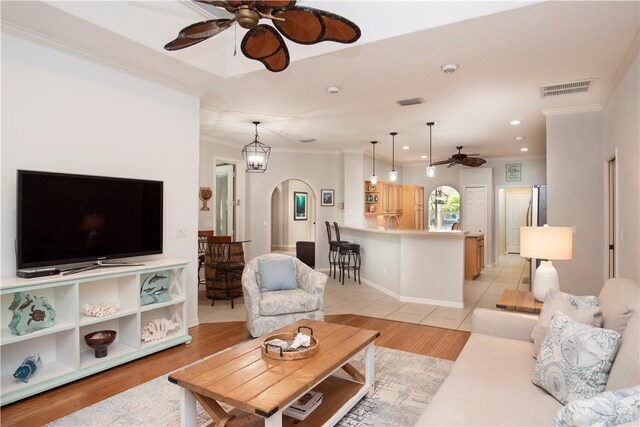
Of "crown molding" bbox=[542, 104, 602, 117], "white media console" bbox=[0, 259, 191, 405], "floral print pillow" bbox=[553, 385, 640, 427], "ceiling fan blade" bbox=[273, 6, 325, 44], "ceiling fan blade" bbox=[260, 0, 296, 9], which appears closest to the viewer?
"floral print pillow" bbox=[553, 385, 640, 427]

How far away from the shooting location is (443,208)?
1090 cm

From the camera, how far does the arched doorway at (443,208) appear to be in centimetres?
1073

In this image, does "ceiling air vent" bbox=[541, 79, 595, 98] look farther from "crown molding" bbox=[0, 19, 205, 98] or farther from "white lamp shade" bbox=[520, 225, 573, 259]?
"crown molding" bbox=[0, 19, 205, 98]

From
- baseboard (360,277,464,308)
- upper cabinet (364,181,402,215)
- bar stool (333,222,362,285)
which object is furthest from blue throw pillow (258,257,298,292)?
upper cabinet (364,181,402,215)

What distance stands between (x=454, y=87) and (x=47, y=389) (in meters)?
4.67

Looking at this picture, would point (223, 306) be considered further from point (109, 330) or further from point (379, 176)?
point (379, 176)

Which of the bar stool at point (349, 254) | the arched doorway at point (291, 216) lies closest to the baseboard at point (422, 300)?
the bar stool at point (349, 254)

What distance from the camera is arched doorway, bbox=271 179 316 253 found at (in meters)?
11.8

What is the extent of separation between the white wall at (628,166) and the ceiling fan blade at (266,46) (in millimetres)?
2909

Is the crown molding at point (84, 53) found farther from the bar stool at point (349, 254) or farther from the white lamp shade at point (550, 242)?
the bar stool at point (349, 254)

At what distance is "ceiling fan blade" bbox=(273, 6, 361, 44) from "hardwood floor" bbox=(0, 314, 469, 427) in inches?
111

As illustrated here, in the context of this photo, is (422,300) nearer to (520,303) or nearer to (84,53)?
(520,303)

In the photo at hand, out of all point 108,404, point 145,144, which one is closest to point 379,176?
point 145,144

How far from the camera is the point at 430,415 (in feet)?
5.26
